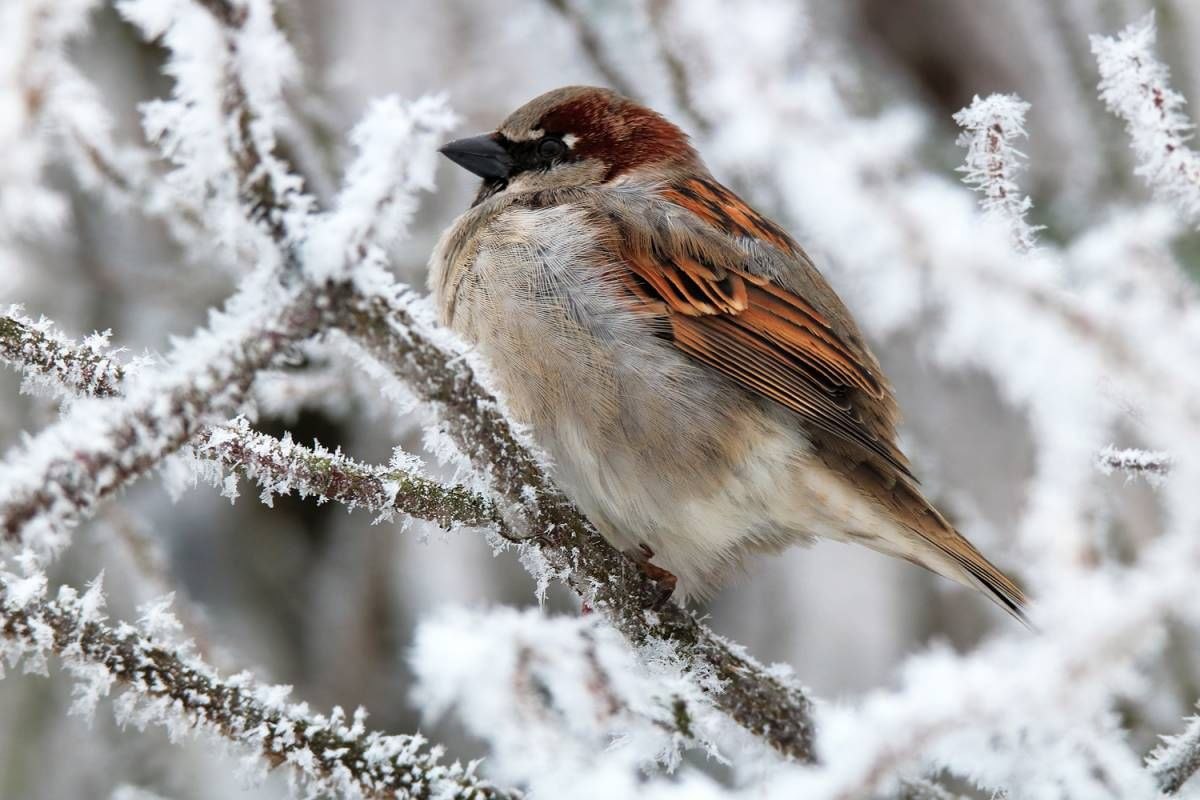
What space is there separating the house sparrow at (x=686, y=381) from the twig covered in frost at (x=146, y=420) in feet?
4.44

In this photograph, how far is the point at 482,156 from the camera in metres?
3.30

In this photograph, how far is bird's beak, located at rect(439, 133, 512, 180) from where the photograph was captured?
3291 millimetres

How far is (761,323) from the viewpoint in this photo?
288cm

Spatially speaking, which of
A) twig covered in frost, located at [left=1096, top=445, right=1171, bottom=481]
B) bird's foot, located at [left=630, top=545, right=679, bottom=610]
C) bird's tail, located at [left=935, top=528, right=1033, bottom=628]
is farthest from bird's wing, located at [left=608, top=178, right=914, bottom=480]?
twig covered in frost, located at [left=1096, top=445, right=1171, bottom=481]

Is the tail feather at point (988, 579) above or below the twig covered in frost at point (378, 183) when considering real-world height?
above

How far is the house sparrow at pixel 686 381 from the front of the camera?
2654mm

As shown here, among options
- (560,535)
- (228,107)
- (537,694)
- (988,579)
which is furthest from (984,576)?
(228,107)

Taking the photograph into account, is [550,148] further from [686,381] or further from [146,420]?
[146,420]

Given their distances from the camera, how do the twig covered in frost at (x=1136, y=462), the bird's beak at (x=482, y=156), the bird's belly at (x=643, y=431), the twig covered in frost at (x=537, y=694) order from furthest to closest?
1. the bird's beak at (x=482, y=156)
2. the bird's belly at (x=643, y=431)
3. the twig covered in frost at (x=1136, y=462)
4. the twig covered in frost at (x=537, y=694)

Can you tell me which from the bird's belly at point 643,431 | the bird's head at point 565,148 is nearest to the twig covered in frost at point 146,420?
the bird's belly at point 643,431

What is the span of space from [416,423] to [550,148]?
31.1 inches

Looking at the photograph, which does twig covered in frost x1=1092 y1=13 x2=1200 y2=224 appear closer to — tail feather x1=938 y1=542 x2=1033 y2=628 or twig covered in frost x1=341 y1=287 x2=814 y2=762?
twig covered in frost x1=341 y1=287 x2=814 y2=762

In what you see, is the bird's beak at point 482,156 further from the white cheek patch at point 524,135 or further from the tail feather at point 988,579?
the tail feather at point 988,579

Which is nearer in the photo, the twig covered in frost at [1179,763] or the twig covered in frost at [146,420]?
the twig covered in frost at [146,420]
